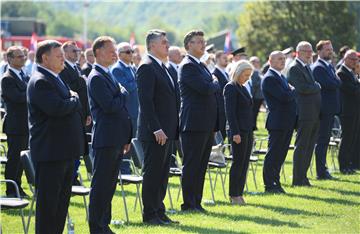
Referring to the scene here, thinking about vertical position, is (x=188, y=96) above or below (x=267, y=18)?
below

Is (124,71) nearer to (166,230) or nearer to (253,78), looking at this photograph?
(166,230)

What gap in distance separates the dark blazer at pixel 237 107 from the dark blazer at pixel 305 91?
80.9 inches

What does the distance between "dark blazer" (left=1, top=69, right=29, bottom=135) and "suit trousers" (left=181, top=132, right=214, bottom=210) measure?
8.29ft

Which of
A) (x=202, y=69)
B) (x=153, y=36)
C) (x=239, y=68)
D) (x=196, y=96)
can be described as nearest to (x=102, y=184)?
(x=153, y=36)

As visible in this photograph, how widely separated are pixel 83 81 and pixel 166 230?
179 inches

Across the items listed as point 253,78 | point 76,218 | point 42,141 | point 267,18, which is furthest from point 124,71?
point 267,18

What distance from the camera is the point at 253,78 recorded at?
23.2m

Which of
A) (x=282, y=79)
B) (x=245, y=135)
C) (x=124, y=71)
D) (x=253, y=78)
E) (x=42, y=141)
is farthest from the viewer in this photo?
(x=253, y=78)

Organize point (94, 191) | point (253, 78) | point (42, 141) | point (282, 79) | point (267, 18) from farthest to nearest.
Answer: point (267, 18)
point (253, 78)
point (282, 79)
point (94, 191)
point (42, 141)

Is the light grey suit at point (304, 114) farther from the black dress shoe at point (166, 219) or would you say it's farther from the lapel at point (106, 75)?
the lapel at point (106, 75)

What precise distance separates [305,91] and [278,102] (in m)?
0.75

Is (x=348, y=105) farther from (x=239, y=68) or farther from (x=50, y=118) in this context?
(x=50, y=118)

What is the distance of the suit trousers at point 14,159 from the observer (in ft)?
39.4

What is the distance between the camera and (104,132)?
9227 mm
